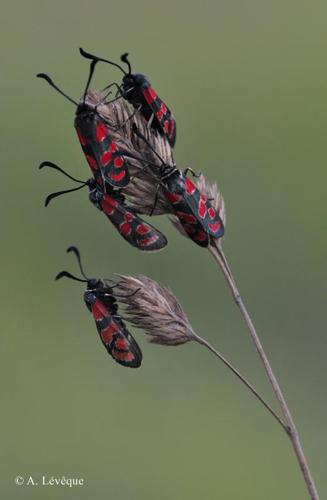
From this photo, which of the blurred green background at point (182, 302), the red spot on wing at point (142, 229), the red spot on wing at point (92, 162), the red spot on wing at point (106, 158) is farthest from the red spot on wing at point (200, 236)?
the blurred green background at point (182, 302)

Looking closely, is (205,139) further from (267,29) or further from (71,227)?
(267,29)

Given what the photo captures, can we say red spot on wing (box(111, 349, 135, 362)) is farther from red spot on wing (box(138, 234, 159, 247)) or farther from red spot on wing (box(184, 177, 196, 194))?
red spot on wing (box(184, 177, 196, 194))

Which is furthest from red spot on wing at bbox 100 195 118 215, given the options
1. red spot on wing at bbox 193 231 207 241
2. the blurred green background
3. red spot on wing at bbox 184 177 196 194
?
the blurred green background

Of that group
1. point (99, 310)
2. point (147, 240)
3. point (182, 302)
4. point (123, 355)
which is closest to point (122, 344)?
point (123, 355)

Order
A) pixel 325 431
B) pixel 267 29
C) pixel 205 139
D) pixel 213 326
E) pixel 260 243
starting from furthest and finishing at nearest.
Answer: pixel 267 29
pixel 205 139
pixel 260 243
pixel 213 326
pixel 325 431

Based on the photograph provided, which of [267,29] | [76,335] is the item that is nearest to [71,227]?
[76,335]

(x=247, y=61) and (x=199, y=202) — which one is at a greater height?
(x=247, y=61)
